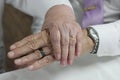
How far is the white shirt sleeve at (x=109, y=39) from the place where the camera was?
702mm

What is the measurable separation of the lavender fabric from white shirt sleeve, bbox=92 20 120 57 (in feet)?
0.34

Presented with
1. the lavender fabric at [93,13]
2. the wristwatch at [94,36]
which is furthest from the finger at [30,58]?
the lavender fabric at [93,13]

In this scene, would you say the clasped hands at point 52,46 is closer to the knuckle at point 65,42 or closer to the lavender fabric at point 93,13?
the knuckle at point 65,42

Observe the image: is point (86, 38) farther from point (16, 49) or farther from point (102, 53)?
point (16, 49)

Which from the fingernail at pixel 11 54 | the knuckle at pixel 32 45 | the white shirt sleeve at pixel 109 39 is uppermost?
the knuckle at pixel 32 45

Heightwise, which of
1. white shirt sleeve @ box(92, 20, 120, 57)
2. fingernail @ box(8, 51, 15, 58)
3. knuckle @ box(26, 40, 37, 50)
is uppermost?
knuckle @ box(26, 40, 37, 50)

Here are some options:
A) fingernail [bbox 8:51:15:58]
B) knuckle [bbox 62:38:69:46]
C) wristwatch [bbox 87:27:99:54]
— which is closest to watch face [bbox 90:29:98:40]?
wristwatch [bbox 87:27:99:54]

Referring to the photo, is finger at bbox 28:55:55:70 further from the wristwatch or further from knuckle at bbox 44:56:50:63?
the wristwatch

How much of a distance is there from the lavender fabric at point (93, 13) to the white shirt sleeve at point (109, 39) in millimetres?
102

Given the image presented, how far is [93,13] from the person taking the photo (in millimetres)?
819

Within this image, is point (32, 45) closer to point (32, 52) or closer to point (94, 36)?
point (32, 52)

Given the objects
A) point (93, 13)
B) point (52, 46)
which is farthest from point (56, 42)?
point (93, 13)

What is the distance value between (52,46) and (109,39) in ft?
0.62

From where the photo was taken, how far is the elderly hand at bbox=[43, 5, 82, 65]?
605mm
